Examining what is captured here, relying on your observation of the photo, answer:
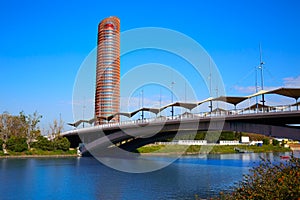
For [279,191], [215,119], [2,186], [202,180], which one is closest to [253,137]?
[215,119]

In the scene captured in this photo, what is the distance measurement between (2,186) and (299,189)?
32.8m

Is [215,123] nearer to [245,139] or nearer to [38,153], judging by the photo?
[38,153]

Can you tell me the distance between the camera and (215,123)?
51.9 meters

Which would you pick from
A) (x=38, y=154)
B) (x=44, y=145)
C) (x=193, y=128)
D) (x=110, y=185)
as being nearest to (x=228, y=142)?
(x=44, y=145)

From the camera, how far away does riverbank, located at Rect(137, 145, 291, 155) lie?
96.9 meters

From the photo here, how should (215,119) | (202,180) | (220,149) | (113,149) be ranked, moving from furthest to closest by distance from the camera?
(220,149)
(113,149)
(215,119)
(202,180)

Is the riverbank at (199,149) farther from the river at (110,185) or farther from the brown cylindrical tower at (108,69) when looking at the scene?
the river at (110,185)

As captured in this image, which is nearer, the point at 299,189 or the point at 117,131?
the point at 299,189

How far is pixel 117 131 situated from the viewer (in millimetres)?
77188

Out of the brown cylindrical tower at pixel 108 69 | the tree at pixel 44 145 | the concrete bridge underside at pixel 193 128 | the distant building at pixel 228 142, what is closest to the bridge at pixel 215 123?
the concrete bridge underside at pixel 193 128

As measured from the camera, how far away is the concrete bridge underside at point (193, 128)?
44.8 meters

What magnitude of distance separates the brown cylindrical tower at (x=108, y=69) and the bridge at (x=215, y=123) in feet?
110

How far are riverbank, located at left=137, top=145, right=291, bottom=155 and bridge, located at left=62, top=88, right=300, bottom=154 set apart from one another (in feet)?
45.6

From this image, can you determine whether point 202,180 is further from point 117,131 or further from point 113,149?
point 113,149
